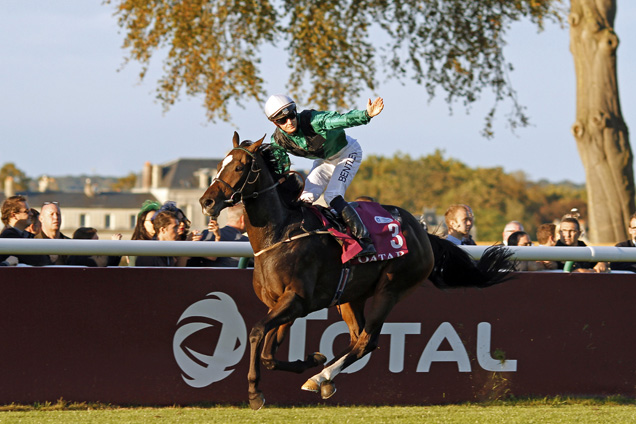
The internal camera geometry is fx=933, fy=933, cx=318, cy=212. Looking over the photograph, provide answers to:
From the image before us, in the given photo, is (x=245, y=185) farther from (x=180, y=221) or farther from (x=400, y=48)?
(x=400, y=48)

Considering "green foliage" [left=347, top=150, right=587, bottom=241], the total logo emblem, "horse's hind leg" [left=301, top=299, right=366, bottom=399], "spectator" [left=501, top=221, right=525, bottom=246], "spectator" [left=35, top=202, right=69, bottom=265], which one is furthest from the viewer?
"green foliage" [left=347, top=150, right=587, bottom=241]

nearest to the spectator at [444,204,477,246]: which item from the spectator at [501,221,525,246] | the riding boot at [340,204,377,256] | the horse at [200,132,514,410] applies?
the spectator at [501,221,525,246]

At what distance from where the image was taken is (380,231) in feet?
19.8

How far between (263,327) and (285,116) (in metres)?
1.27

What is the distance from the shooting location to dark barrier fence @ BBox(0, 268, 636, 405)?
6078 millimetres

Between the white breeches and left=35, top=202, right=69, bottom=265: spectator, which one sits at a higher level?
the white breeches

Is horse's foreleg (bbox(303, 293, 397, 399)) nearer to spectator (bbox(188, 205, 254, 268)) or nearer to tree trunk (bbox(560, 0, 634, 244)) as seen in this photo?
spectator (bbox(188, 205, 254, 268))

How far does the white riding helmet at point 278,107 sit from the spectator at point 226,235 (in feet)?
4.73

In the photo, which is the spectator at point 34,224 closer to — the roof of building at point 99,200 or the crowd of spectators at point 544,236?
the crowd of spectators at point 544,236

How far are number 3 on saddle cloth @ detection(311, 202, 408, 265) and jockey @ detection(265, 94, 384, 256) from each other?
0.09m

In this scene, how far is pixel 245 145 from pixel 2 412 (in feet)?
7.46

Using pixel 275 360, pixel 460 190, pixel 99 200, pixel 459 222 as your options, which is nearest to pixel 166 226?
pixel 275 360

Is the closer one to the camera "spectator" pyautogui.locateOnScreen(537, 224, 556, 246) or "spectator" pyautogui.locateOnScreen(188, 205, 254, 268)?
"spectator" pyautogui.locateOnScreen(188, 205, 254, 268)

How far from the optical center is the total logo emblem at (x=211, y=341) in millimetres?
6277
